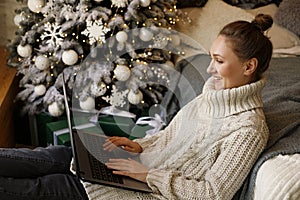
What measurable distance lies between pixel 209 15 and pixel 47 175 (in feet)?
5.17

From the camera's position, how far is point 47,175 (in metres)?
1.71

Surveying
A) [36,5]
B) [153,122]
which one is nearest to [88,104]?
[153,122]

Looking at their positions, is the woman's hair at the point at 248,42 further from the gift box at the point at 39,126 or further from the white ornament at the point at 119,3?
the gift box at the point at 39,126

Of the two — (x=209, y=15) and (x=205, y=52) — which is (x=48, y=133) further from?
(x=209, y=15)

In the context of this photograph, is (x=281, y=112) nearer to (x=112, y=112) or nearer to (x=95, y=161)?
(x=95, y=161)

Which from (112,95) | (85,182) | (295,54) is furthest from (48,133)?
(295,54)

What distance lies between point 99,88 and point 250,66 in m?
1.11

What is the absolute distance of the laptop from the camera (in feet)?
4.88

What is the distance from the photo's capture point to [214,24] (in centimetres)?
283

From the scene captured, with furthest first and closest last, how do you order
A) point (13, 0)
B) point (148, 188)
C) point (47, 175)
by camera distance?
point (13, 0) < point (47, 175) < point (148, 188)

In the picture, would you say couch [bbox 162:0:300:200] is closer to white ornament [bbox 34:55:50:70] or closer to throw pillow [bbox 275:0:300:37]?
throw pillow [bbox 275:0:300:37]

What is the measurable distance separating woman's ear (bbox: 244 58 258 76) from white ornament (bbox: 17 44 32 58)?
141 centimetres

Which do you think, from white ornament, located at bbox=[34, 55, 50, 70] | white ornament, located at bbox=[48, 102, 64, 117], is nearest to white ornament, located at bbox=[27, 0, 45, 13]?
white ornament, located at bbox=[34, 55, 50, 70]

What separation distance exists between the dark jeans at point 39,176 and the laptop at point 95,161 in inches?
4.4
